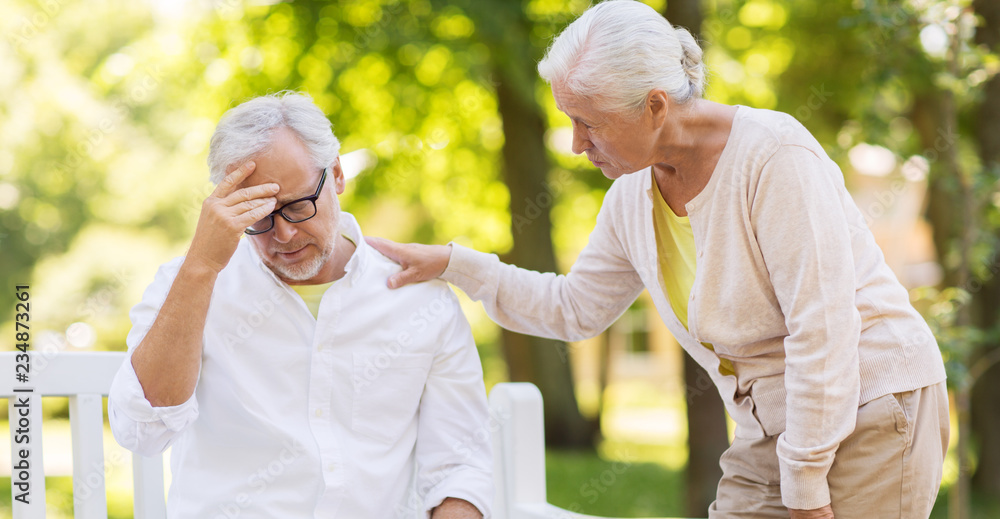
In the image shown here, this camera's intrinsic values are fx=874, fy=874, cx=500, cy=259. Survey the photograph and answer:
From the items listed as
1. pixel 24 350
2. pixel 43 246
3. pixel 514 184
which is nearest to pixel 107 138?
pixel 43 246

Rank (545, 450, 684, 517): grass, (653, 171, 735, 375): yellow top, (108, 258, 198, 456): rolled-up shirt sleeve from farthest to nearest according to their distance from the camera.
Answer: (545, 450, 684, 517): grass, (653, 171, 735, 375): yellow top, (108, 258, 198, 456): rolled-up shirt sleeve

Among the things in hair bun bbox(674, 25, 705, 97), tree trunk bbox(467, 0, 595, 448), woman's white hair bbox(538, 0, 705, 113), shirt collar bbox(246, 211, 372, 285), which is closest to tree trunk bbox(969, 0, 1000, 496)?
tree trunk bbox(467, 0, 595, 448)

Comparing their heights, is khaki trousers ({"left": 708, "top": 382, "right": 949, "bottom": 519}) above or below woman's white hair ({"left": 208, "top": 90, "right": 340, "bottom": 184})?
below

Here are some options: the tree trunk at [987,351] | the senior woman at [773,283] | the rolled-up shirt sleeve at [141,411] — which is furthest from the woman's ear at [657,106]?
the tree trunk at [987,351]

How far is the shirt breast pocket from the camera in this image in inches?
97.1

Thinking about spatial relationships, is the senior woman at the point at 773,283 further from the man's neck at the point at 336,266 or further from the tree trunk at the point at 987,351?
the tree trunk at the point at 987,351

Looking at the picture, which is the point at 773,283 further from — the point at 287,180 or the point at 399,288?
the point at 287,180

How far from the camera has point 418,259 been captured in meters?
2.59

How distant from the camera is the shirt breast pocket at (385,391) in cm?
247

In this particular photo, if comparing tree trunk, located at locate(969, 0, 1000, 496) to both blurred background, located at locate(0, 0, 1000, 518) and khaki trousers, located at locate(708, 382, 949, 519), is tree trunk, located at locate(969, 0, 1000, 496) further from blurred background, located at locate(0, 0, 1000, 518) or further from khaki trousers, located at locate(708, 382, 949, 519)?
khaki trousers, located at locate(708, 382, 949, 519)

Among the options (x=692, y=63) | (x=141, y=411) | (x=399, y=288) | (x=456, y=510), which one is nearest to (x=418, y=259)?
(x=399, y=288)

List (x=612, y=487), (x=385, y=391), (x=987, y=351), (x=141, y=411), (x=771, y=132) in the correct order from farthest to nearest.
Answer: (x=612, y=487), (x=987, y=351), (x=385, y=391), (x=141, y=411), (x=771, y=132)

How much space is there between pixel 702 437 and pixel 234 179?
477 centimetres

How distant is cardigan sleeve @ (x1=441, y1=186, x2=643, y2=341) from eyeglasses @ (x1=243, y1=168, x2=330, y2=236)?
18.6 inches
